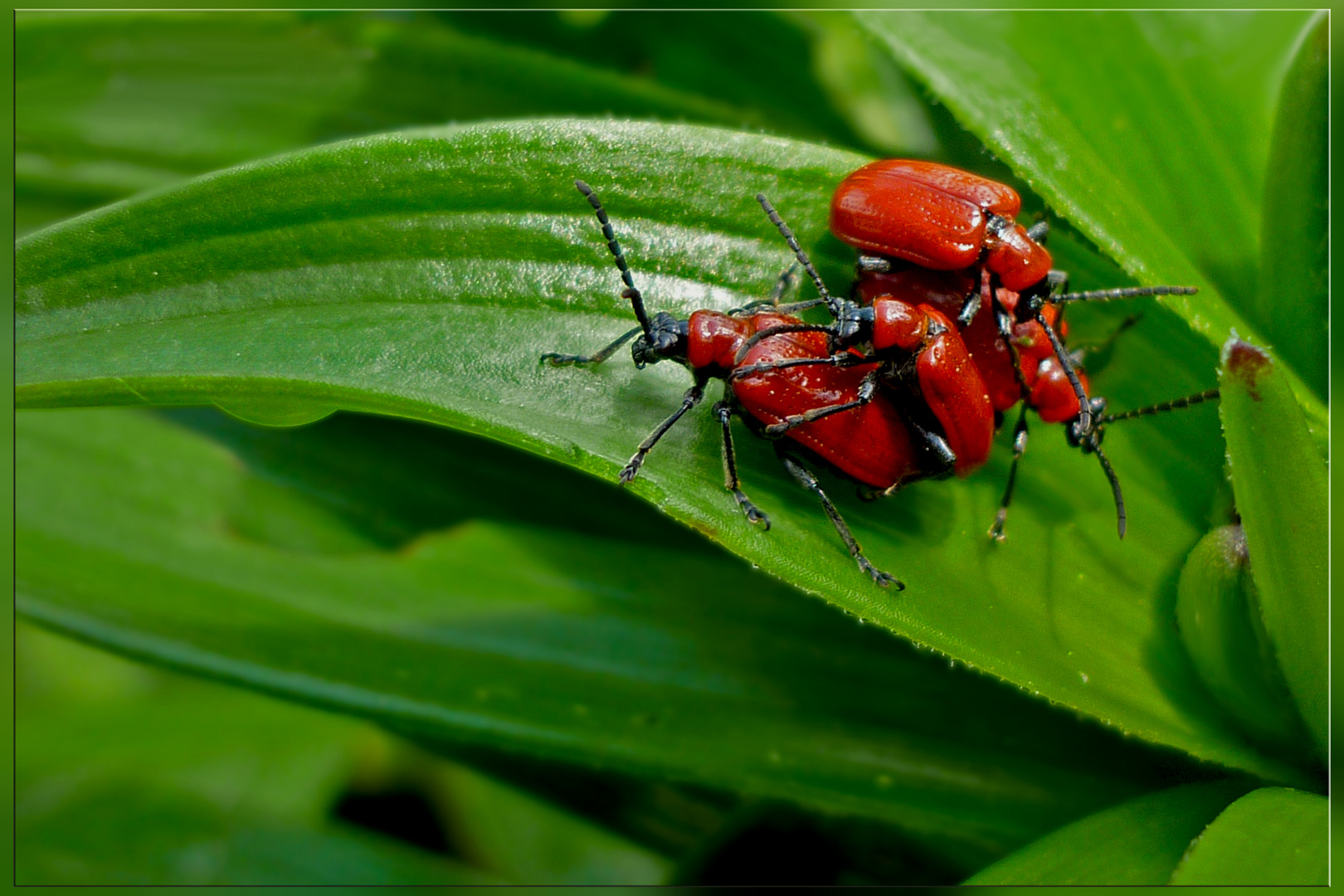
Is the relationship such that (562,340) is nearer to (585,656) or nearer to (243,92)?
(585,656)

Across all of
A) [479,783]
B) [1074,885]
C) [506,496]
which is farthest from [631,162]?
[479,783]

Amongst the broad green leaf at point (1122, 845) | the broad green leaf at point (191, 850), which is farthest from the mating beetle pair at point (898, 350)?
the broad green leaf at point (191, 850)

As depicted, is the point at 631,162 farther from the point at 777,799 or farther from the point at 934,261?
the point at 777,799

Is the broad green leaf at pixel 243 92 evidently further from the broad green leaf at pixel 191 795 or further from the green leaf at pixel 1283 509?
the green leaf at pixel 1283 509

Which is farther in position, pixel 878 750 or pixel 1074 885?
pixel 878 750

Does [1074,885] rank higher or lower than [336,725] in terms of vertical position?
higher
